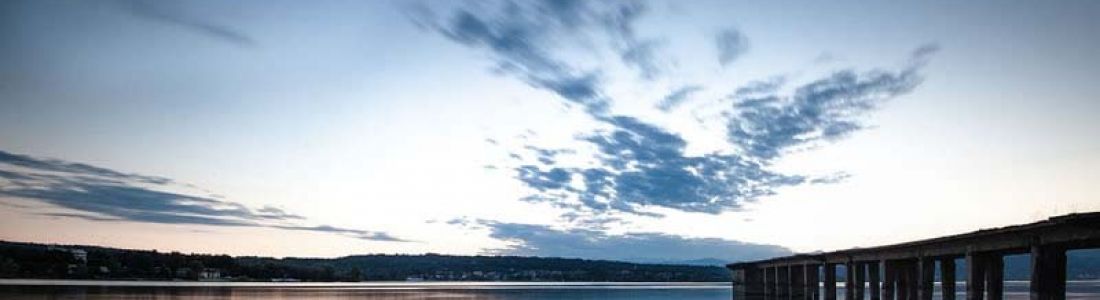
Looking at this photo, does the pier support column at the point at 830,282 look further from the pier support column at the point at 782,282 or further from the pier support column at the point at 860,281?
the pier support column at the point at 782,282

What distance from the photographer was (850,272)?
49.3 metres

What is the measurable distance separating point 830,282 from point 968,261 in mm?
25506

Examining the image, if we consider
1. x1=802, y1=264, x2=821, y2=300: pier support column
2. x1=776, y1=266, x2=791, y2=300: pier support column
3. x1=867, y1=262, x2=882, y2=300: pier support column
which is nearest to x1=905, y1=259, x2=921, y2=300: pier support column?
x1=867, y1=262, x2=882, y2=300: pier support column

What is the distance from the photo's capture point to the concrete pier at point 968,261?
23469 millimetres

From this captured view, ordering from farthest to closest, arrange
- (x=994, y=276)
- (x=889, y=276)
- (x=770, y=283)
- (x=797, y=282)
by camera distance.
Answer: (x=770, y=283) < (x=797, y=282) < (x=889, y=276) < (x=994, y=276)

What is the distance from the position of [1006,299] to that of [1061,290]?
3487 inches

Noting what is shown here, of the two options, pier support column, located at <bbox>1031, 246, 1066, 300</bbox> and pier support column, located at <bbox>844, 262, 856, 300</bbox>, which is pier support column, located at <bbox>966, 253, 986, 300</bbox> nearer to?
pier support column, located at <bbox>1031, 246, 1066, 300</bbox>

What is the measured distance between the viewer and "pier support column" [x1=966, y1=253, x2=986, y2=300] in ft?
96.3

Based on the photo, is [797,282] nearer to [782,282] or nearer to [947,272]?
[782,282]

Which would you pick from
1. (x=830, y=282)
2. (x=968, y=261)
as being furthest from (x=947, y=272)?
(x=830, y=282)

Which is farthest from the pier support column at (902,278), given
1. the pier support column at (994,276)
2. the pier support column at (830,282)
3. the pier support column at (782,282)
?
the pier support column at (782,282)

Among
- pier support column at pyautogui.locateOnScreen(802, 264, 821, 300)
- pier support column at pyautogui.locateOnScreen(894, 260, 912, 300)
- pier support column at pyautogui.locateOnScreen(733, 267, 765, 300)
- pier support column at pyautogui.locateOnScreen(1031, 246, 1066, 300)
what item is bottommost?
pier support column at pyautogui.locateOnScreen(733, 267, 765, 300)

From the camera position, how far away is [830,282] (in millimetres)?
55188

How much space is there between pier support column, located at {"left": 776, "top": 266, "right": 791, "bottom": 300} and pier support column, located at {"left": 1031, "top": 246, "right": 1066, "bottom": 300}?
4986 centimetres
